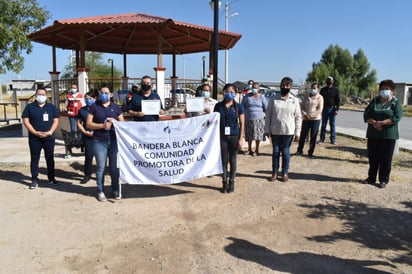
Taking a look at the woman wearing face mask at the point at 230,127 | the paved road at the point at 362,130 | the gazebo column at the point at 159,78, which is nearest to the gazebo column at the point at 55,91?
the gazebo column at the point at 159,78

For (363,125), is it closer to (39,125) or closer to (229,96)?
(229,96)

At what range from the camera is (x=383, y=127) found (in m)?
6.34

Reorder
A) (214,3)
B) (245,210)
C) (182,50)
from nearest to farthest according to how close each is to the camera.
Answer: (245,210)
(214,3)
(182,50)

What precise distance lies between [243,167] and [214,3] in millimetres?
4316

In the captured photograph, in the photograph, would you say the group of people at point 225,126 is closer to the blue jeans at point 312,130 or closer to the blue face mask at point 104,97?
the blue face mask at point 104,97

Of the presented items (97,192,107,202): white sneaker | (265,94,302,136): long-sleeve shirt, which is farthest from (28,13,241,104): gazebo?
(97,192,107,202): white sneaker

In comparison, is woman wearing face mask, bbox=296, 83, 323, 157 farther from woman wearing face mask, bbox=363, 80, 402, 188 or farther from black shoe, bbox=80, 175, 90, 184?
black shoe, bbox=80, 175, 90, 184

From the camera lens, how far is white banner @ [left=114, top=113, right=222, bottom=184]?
18.7 ft

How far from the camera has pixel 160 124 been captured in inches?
227

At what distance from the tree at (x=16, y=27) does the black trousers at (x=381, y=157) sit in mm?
13430

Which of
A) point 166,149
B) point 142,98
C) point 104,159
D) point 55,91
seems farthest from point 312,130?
point 55,91

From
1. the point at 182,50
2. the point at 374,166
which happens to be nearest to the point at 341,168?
the point at 374,166

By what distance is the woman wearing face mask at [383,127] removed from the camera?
624cm

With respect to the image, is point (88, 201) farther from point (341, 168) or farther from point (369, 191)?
point (341, 168)
